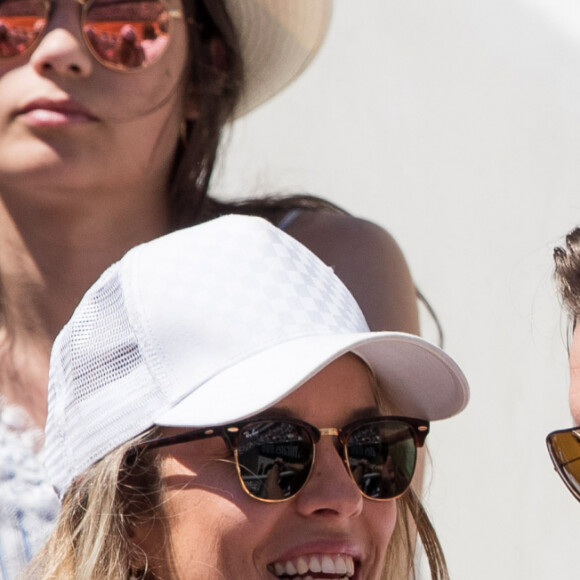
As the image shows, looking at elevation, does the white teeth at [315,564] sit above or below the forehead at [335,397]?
below

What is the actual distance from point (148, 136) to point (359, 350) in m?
0.90

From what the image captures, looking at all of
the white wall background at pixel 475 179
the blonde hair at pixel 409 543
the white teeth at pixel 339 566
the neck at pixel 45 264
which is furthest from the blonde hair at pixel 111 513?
the white wall background at pixel 475 179

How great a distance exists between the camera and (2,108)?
2230 mm

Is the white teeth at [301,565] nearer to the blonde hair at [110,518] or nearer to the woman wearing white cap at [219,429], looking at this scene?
the woman wearing white cap at [219,429]

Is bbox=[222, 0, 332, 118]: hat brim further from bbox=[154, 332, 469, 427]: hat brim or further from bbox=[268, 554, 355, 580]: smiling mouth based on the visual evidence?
bbox=[268, 554, 355, 580]: smiling mouth

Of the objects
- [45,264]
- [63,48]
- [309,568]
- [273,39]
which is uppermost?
[273,39]

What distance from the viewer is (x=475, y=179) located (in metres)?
3.65

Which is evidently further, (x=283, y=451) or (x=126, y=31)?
(x=126, y=31)

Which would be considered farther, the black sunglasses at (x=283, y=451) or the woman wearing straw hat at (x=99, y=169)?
the woman wearing straw hat at (x=99, y=169)

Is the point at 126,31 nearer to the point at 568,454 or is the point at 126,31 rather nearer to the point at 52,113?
the point at 52,113

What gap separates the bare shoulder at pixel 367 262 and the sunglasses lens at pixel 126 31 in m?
0.45

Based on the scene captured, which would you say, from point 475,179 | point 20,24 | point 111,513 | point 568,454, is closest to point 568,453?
point 568,454

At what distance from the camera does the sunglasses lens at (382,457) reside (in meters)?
1.54

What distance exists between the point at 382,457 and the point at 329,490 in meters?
0.12
